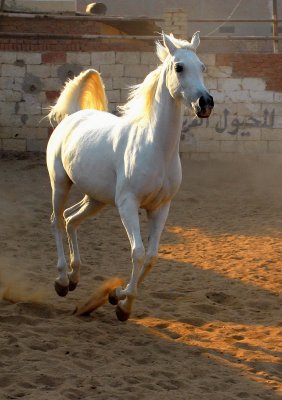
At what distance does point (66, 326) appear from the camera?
623cm

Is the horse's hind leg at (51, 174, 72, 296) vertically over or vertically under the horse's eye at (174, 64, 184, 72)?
under

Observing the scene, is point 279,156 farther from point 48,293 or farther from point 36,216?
point 48,293

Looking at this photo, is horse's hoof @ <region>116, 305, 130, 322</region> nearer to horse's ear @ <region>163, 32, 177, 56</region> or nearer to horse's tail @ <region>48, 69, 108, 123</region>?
horse's ear @ <region>163, 32, 177, 56</region>

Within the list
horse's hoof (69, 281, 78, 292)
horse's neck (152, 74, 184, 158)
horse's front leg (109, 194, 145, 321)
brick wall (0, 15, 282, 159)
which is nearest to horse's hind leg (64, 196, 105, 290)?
horse's hoof (69, 281, 78, 292)

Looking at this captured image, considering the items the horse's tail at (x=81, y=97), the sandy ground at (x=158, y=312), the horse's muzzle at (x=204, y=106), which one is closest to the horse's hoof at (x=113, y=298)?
the sandy ground at (x=158, y=312)

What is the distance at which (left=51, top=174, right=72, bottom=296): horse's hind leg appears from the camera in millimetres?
7051

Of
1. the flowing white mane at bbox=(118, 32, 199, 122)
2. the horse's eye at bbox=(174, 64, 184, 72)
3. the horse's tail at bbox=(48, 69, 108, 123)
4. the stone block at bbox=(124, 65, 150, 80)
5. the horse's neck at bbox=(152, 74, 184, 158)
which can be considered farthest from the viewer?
the stone block at bbox=(124, 65, 150, 80)

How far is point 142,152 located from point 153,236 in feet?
2.16

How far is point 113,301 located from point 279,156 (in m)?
8.55

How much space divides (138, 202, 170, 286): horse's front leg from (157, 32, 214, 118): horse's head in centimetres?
91

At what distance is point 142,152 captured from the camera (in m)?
6.10

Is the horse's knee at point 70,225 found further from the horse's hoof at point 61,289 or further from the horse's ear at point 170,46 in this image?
the horse's ear at point 170,46

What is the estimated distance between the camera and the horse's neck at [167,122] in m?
6.10

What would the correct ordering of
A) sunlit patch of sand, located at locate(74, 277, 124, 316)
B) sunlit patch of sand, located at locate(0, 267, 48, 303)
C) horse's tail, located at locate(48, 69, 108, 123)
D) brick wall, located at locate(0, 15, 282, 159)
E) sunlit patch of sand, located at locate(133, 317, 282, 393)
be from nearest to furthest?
sunlit patch of sand, located at locate(133, 317, 282, 393) < sunlit patch of sand, located at locate(74, 277, 124, 316) < sunlit patch of sand, located at locate(0, 267, 48, 303) < horse's tail, located at locate(48, 69, 108, 123) < brick wall, located at locate(0, 15, 282, 159)
